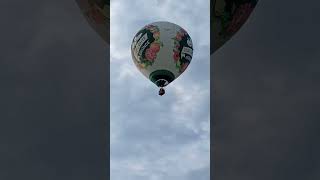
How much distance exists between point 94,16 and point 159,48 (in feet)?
11.5

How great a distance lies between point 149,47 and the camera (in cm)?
4216

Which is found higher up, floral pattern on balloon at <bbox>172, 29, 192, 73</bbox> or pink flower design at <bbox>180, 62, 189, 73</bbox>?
floral pattern on balloon at <bbox>172, 29, 192, 73</bbox>

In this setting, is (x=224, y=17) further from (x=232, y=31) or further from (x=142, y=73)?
(x=142, y=73)

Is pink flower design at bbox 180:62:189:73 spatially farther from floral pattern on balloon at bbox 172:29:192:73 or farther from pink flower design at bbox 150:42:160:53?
pink flower design at bbox 150:42:160:53

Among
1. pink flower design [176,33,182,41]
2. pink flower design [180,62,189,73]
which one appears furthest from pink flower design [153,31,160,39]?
pink flower design [180,62,189,73]

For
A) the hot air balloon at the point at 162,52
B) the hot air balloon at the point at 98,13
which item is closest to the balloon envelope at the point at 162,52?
the hot air balloon at the point at 162,52

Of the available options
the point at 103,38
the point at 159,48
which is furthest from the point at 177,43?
the point at 103,38

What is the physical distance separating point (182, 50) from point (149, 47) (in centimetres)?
166

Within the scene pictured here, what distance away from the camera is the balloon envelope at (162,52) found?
42000 millimetres

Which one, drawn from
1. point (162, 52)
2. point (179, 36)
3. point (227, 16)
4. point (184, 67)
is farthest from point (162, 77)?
point (227, 16)

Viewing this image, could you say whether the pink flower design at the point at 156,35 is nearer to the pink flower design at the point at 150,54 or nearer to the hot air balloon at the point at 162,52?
the hot air balloon at the point at 162,52

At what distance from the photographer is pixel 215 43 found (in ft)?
137

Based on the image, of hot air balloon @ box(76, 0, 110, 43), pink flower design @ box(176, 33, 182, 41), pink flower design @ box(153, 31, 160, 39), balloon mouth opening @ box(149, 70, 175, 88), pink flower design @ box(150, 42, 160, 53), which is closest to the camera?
hot air balloon @ box(76, 0, 110, 43)

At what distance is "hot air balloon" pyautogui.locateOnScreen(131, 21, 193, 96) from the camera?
138 feet
